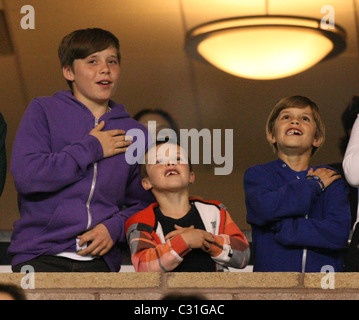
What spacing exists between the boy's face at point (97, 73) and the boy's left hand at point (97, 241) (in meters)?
0.57

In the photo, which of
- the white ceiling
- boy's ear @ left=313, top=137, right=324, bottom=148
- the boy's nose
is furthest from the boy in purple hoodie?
the white ceiling

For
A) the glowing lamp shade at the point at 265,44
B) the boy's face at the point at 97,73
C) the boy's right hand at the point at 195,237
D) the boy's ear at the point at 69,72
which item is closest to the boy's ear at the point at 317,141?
the boy's right hand at the point at 195,237

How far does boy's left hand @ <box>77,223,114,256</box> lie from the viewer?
2.72 m

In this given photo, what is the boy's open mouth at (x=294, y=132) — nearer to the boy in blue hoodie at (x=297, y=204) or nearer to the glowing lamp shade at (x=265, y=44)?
the boy in blue hoodie at (x=297, y=204)

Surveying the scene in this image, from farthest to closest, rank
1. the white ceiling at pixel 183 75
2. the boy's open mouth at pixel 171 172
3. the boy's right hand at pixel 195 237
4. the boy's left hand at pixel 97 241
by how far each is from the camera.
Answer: the white ceiling at pixel 183 75, the boy's open mouth at pixel 171 172, the boy's left hand at pixel 97 241, the boy's right hand at pixel 195 237

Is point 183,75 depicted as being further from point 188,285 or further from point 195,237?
point 188,285

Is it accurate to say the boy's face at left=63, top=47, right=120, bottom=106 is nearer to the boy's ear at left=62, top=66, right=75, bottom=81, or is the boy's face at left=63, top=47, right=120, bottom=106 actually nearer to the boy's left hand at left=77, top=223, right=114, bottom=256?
the boy's ear at left=62, top=66, right=75, bottom=81

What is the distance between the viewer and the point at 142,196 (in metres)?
2.99

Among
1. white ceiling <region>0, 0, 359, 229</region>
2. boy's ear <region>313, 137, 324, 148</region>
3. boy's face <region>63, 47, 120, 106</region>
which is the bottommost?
boy's ear <region>313, 137, 324, 148</region>

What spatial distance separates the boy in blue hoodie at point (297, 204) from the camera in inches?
109

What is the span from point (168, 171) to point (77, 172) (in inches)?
14.5

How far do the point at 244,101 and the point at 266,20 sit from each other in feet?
1.81

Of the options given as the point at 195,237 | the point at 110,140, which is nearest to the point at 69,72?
the point at 110,140

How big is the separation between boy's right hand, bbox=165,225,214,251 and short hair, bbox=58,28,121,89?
837mm
